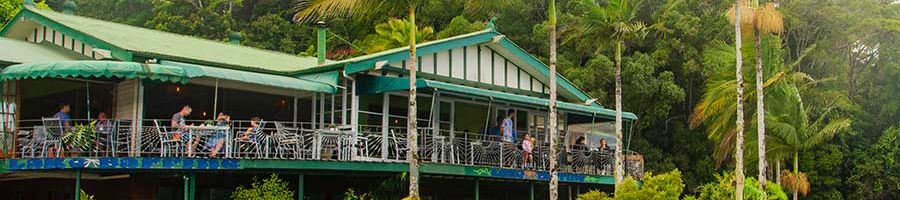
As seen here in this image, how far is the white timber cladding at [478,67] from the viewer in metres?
24.8

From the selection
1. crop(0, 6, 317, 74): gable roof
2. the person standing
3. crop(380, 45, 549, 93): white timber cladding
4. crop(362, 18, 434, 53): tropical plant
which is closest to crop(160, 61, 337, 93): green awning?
crop(0, 6, 317, 74): gable roof

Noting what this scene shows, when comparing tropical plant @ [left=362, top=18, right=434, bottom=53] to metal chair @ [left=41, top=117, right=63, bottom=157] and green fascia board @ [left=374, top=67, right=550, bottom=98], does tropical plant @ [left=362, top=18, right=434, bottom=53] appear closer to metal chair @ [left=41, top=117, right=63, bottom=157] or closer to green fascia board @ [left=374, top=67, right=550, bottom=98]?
green fascia board @ [left=374, top=67, right=550, bottom=98]

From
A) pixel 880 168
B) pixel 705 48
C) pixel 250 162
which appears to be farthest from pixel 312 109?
pixel 880 168

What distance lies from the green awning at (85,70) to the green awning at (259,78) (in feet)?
1.52

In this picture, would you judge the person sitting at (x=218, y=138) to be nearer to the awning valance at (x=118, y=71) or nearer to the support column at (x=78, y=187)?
the awning valance at (x=118, y=71)

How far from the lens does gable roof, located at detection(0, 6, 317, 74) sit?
21.2m

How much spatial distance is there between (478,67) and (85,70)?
1011 cm

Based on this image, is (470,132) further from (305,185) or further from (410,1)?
(410,1)

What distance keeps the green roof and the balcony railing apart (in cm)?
126

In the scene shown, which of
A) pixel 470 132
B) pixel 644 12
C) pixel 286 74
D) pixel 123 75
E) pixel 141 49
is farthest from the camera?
pixel 644 12

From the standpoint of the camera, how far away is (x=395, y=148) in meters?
22.8

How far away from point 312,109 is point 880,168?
2441 cm

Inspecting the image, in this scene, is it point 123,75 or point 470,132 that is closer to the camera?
point 123,75

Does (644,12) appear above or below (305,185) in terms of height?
above
